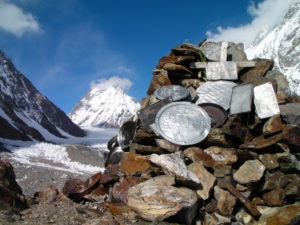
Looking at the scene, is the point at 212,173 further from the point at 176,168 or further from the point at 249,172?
the point at 176,168

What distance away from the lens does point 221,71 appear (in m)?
8.99

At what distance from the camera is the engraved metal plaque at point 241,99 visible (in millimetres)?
7589

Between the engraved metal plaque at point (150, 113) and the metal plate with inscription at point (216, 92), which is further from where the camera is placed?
the metal plate with inscription at point (216, 92)

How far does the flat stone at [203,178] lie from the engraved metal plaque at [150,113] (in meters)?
1.53

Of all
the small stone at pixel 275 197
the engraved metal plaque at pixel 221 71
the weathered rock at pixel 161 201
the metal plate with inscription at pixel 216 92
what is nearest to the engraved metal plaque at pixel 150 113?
the metal plate with inscription at pixel 216 92

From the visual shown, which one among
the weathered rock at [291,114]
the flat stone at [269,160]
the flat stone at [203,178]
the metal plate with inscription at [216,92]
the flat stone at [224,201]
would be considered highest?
the metal plate with inscription at [216,92]

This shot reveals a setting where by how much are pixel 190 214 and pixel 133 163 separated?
1896mm

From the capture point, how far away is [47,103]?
148875 millimetres

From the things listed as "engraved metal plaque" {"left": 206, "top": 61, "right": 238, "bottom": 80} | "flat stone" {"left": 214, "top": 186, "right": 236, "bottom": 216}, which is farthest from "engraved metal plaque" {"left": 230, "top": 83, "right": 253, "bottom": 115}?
"flat stone" {"left": 214, "top": 186, "right": 236, "bottom": 216}

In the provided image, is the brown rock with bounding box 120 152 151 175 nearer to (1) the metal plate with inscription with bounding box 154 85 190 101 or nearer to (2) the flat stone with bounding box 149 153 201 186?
(2) the flat stone with bounding box 149 153 201 186

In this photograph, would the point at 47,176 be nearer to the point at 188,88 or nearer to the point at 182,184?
the point at 188,88

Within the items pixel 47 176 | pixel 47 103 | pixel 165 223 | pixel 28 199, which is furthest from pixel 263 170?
pixel 47 103

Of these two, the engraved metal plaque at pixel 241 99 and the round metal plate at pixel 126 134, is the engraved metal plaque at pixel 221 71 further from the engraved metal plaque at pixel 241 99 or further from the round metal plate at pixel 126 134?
the round metal plate at pixel 126 134

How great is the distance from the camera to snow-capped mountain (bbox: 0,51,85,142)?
10505cm
